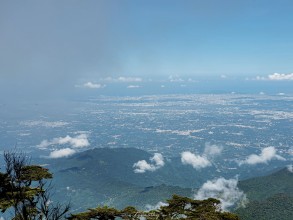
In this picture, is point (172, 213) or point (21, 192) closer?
point (21, 192)

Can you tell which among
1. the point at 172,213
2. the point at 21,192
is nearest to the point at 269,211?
the point at 172,213

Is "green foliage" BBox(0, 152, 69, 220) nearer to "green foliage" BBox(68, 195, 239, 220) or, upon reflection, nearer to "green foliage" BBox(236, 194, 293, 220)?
"green foliage" BBox(68, 195, 239, 220)

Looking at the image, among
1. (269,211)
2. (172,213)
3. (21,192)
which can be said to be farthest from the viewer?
(269,211)

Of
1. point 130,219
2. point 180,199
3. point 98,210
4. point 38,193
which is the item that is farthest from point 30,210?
point 180,199

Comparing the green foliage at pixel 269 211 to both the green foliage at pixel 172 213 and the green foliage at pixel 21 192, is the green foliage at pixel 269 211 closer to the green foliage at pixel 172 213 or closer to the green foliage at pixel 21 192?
the green foliage at pixel 172 213

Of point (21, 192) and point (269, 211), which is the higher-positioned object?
point (21, 192)

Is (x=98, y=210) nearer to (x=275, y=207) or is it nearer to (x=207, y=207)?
(x=207, y=207)

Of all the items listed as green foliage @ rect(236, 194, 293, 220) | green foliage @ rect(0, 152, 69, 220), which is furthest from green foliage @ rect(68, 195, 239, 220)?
green foliage @ rect(236, 194, 293, 220)

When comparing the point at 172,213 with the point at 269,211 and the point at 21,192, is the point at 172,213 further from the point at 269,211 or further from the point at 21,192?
the point at 269,211
